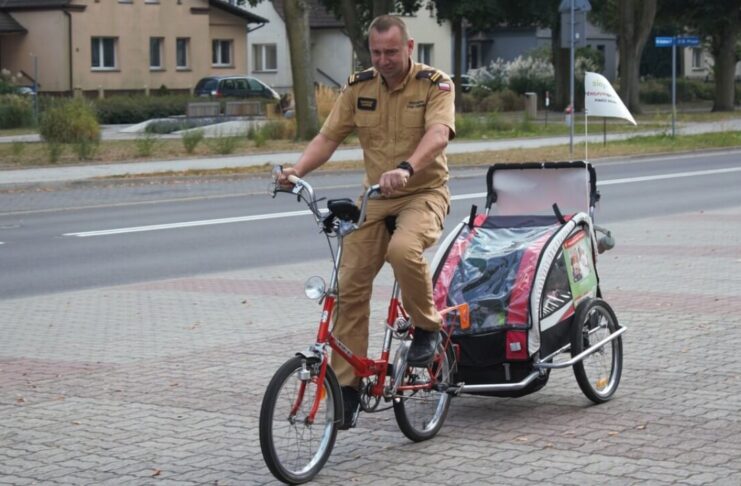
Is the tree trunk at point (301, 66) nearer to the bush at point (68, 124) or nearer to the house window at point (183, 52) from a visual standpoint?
the bush at point (68, 124)

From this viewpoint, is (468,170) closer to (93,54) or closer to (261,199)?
(261,199)

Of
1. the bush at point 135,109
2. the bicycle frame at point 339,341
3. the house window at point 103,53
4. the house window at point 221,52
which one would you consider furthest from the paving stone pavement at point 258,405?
the house window at point 221,52

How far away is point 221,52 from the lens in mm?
70438

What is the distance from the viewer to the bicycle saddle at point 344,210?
5895mm

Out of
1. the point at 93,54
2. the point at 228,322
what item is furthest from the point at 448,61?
the point at 228,322

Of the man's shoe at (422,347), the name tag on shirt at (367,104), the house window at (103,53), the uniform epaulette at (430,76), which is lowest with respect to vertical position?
the man's shoe at (422,347)

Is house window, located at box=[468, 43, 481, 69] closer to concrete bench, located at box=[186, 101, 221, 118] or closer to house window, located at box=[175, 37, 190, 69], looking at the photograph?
house window, located at box=[175, 37, 190, 69]

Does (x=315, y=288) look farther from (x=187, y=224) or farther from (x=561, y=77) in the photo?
(x=561, y=77)

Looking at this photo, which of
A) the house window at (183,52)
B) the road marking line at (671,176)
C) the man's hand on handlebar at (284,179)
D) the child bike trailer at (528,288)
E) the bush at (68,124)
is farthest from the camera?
the house window at (183,52)

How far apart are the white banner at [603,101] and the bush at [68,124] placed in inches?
922

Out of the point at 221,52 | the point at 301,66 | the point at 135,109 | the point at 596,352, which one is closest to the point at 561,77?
the point at 135,109

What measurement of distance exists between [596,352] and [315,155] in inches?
78.8

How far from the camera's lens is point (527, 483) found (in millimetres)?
5828

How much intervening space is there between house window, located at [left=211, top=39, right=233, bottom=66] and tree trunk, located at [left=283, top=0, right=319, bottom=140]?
1438 inches
